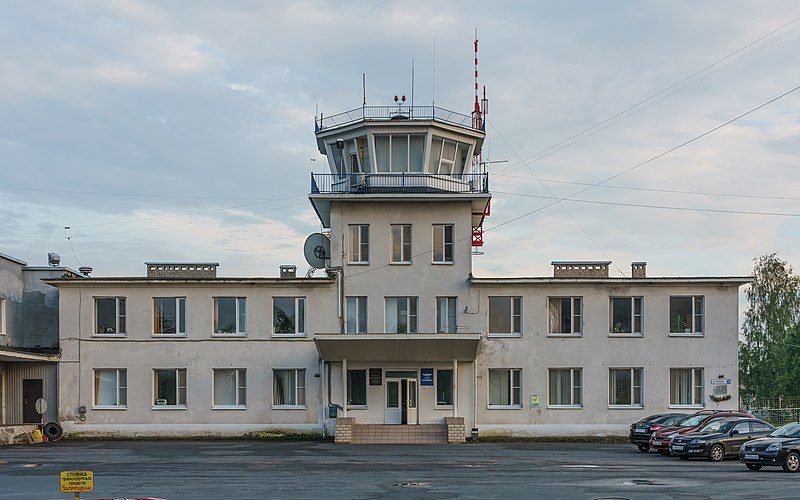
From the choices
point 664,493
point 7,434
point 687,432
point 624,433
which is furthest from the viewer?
point 624,433

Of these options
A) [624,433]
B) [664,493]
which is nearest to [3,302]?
[624,433]

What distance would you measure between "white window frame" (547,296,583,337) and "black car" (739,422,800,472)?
16.0 meters

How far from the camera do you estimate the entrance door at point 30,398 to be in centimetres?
4278

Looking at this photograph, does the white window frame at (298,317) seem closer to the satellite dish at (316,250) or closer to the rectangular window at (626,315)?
the satellite dish at (316,250)

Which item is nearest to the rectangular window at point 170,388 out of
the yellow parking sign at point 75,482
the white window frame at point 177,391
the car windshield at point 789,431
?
the white window frame at point 177,391

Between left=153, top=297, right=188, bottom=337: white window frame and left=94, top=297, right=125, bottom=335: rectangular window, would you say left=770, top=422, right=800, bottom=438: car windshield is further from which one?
left=94, top=297, right=125, bottom=335: rectangular window

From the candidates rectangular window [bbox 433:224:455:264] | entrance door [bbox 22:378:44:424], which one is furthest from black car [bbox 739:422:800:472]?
entrance door [bbox 22:378:44:424]

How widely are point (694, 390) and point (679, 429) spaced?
9811mm

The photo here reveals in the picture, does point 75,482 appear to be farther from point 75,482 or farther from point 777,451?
point 777,451

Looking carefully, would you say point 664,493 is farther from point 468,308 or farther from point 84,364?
point 84,364

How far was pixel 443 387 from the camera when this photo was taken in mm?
42781

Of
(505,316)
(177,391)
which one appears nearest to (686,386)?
(505,316)

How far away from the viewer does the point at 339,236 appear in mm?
43500

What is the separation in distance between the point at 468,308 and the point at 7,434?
825 inches
